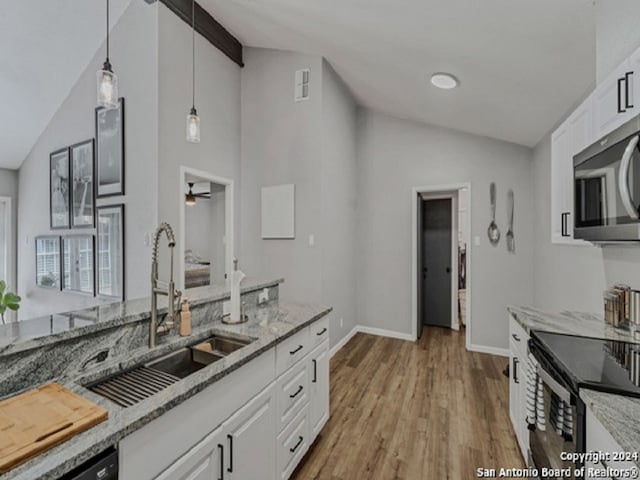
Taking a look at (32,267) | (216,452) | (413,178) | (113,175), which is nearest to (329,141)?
(413,178)

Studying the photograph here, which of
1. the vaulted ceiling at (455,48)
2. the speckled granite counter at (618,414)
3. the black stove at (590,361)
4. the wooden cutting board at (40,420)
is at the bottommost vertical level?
the speckled granite counter at (618,414)

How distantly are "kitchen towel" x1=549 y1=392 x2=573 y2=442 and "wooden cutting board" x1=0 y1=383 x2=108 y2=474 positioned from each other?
5.56 feet

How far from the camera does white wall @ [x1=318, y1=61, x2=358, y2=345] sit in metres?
3.72

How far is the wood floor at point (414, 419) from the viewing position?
2025mm

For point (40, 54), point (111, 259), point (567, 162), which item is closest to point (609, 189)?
point (567, 162)

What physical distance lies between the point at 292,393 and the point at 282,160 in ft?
9.32

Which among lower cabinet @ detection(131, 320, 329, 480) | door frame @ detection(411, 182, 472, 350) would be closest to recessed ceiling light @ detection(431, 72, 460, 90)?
door frame @ detection(411, 182, 472, 350)

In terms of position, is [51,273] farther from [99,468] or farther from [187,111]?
[99,468]

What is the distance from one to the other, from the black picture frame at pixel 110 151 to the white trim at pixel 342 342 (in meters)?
3.06

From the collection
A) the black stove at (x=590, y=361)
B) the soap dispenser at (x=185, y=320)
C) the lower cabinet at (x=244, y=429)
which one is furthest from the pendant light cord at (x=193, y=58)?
the black stove at (x=590, y=361)

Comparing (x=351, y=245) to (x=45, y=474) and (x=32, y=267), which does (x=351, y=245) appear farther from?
(x=32, y=267)

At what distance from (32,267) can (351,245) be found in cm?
499

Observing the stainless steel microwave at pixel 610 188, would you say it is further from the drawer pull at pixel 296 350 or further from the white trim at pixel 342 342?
the white trim at pixel 342 342

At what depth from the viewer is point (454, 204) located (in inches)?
197
